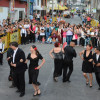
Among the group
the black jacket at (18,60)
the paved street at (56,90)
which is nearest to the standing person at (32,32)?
the paved street at (56,90)

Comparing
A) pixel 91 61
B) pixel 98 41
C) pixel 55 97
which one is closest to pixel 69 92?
pixel 55 97

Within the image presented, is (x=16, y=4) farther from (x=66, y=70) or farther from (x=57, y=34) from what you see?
(x=66, y=70)

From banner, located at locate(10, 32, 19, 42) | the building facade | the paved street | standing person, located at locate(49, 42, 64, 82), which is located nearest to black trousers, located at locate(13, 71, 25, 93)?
the paved street

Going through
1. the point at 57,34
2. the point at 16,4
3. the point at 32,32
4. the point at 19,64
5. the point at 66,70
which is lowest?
the point at 66,70

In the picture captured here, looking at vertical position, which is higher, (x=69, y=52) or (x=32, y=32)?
(x=32, y=32)

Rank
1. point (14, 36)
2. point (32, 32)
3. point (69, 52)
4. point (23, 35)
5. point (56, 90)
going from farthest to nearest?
point (32, 32), point (23, 35), point (14, 36), point (69, 52), point (56, 90)

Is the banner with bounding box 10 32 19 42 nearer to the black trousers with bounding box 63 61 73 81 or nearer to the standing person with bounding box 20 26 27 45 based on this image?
the standing person with bounding box 20 26 27 45


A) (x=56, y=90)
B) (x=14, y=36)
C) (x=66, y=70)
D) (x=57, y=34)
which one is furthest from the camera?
(x=57, y=34)

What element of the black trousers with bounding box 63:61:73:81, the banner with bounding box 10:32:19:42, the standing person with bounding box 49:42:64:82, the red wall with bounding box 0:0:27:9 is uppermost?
the red wall with bounding box 0:0:27:9

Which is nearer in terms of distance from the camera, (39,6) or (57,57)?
(57,57)

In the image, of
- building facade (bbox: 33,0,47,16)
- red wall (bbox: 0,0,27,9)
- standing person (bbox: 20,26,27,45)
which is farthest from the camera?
building facade (bbox: 33,0,47,16)

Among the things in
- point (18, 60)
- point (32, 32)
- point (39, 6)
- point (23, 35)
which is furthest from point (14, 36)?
point (39, 6)

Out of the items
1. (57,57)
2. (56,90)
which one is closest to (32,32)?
Answer: (57,57)

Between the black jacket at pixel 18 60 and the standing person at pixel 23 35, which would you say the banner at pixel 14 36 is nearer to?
the standing person at pixel 23 35
